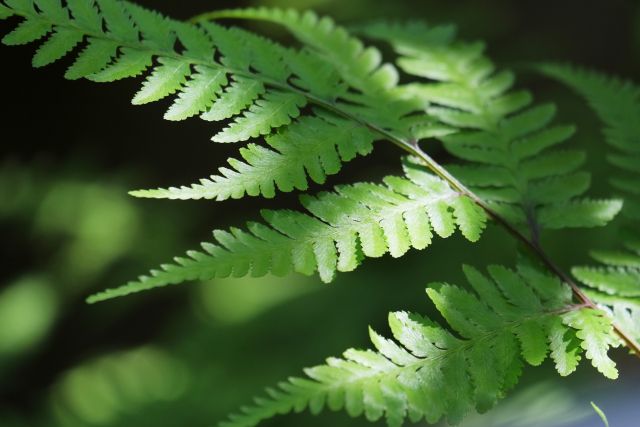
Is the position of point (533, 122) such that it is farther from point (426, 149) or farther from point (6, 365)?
point (6, 365)

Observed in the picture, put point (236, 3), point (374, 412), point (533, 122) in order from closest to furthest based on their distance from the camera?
point (374, 412), point (533, 122), point (236, 3)

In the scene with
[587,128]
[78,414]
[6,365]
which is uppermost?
[587,128]

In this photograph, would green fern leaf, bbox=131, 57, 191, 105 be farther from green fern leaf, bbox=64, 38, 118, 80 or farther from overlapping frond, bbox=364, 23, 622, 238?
overlapping frond, bbox=364, 23, 622, 238

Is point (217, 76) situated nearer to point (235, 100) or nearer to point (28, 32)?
point (235, 100)

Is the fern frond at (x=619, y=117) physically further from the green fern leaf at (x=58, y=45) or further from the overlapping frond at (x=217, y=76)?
the green fern leaf at (x=58, y=45)

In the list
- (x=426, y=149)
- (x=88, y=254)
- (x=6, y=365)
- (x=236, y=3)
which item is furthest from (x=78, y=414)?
(x=236, y=3)

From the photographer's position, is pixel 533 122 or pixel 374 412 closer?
pixel 374 412

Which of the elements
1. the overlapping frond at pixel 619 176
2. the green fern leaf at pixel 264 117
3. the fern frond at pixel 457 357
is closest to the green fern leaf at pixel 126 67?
the green fern leaf at pixel 264 117
